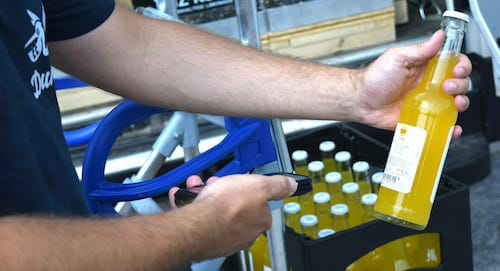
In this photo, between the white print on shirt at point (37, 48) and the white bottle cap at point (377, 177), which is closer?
the white print on shirt at point (37, 48)

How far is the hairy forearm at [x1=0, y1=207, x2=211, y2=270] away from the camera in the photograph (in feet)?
2.39

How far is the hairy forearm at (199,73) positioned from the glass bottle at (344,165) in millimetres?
→ 683

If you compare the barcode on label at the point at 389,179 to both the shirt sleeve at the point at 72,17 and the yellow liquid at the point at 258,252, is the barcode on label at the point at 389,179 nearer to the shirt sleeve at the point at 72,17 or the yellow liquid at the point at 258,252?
the shirt sleeve at the point at 72,17

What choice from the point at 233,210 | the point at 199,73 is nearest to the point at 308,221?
the point at 199,73

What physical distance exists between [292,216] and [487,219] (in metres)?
0.95

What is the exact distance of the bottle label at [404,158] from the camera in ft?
3.33

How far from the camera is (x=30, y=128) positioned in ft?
3.02

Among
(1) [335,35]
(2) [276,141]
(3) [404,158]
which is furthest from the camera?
(1) [335,35]

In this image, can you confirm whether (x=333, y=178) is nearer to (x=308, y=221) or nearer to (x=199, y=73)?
(x=308, y=221)

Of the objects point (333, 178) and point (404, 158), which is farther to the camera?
point (333, 178)

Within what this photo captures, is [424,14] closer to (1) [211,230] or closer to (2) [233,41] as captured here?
(2) [233,41]

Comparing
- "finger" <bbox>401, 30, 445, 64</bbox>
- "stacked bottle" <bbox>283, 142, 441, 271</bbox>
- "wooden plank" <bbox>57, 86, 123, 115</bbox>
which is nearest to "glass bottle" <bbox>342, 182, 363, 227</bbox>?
"stacked bottle" <bbox>283, 142, 441, 271</bbox>

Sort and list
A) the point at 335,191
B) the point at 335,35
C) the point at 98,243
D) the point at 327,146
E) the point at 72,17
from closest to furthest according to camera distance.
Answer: the point at 98,243
the point at 72,17
the point at 335,191
the point at 327,146
the point at 335,35

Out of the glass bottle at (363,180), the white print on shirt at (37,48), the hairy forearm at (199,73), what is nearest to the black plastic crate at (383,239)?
the glass bottle at (363,180)
